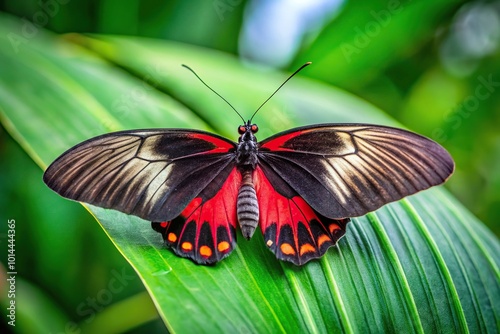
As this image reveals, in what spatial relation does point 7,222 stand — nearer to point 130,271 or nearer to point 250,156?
point 130,271

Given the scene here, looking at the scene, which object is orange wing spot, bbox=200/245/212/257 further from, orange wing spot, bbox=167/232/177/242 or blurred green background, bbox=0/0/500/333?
blurred green background, bbox=0/0/500/333

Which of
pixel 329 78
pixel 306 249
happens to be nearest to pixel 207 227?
pixel 306 249

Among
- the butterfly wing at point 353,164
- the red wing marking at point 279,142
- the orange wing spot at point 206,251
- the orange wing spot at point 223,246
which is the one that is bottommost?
the orange wing spot at point 206,251

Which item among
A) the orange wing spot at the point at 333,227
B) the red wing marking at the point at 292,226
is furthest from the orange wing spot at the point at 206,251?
the orange wing spot at the point at 333,227

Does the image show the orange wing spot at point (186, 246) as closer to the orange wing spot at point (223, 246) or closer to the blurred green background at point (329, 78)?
the orange wing spot at point (223, 246)

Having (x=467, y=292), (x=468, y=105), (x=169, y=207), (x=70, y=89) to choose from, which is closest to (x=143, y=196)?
(x=169, y=207)

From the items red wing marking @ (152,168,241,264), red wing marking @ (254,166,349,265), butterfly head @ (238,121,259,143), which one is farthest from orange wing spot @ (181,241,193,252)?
butterfly head @ (238,121,259,143)

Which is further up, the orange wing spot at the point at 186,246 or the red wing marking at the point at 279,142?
the red wing marking at the point at 279,142

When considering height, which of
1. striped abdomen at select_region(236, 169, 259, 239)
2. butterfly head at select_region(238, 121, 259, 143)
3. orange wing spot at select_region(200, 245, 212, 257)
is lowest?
orange wing spot at select_region(200, 245, 212, 257)
